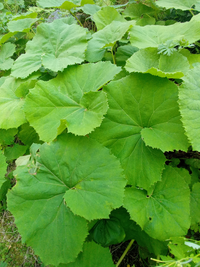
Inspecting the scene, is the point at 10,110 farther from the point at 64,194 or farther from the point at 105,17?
the point at 105,17

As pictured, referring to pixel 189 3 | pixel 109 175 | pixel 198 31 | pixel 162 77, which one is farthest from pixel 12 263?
pixel 189 3

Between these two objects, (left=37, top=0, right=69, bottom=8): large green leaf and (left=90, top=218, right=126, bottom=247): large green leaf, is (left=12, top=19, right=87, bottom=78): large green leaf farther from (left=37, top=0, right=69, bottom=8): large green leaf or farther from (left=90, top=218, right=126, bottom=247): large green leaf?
(left=90, top=218, right=126, bottom=247): large green leaf

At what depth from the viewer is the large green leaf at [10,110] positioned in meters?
1.89

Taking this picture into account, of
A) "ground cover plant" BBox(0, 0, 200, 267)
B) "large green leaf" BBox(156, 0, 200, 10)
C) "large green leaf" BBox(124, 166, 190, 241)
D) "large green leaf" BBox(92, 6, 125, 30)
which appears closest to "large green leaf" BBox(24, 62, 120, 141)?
"ground cover plant" BBox(0, 0, 200, 267)

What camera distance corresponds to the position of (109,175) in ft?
4.28

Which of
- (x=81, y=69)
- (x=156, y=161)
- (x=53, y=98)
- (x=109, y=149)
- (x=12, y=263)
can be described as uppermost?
(x=81, y=69)

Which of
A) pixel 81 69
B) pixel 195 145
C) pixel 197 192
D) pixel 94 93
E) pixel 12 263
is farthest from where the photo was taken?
pixel 12 263

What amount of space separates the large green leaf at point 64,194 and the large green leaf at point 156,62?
71cm

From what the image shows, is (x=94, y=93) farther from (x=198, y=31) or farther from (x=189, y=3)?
(x=189, y=3)

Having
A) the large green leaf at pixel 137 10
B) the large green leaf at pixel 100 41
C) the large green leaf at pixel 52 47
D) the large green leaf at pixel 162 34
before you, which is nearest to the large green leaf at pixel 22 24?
the large green leaf at pixel 52 47

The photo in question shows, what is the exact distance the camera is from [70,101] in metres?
1.58

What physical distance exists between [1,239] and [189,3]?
3454mm

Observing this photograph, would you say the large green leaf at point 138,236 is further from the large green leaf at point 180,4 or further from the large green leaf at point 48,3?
the large green leaf at point 48,3

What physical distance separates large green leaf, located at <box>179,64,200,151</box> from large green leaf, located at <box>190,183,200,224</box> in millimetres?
609
